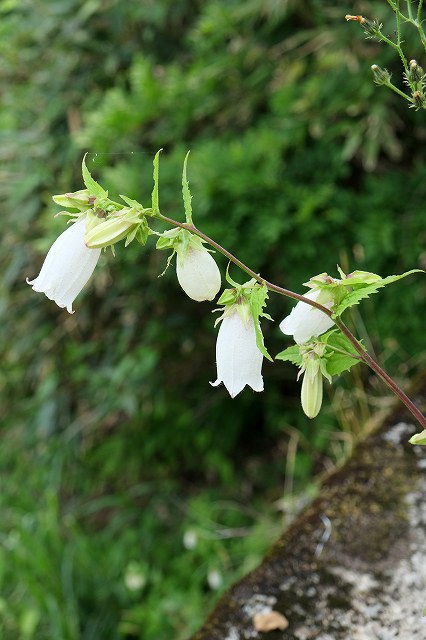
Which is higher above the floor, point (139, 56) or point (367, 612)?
point (139, 56)

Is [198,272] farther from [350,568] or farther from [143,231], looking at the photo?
[350,568]

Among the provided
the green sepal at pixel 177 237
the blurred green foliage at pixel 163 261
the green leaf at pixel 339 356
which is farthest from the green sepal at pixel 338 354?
the blurred green foliage at pixel 163 261

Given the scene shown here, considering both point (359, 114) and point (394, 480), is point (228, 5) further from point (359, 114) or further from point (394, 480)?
point (394, 480)

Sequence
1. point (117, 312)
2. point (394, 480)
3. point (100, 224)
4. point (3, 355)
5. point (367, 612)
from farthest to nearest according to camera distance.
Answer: point (3, 355)
point (117, 312)
point (394, 480)
point (367, 612)
point (100, 224)

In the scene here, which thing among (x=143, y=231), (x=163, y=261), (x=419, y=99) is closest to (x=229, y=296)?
(x=143, y=231)

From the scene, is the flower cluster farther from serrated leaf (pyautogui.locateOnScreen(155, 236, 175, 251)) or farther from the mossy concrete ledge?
the mossy concrete ledge

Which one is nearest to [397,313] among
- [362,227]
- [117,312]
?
[362,227]
